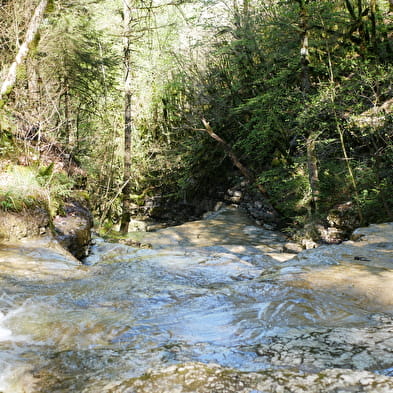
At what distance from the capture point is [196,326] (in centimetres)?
358

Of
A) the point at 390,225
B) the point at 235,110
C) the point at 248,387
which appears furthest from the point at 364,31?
the point at 248,387

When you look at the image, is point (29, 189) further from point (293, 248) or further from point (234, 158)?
point (234, 158)

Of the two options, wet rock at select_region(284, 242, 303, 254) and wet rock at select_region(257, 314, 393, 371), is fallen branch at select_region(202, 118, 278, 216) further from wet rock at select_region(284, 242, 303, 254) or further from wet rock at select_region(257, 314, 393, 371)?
wet rock at select_region(257, 314, 393, 371)

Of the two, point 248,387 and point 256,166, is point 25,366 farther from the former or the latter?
point 256,166

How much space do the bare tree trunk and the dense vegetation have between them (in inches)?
5.3

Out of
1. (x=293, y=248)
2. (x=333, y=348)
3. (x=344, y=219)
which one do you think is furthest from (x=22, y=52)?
(x=344, y=219)

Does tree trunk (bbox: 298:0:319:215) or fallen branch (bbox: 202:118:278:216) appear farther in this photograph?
fallen branch (bbox: 202:118:278:216)

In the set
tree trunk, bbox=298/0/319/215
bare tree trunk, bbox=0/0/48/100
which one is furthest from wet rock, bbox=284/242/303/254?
bare tree trunk, bbox=0/0/48/100

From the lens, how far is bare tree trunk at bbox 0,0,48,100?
370 inches

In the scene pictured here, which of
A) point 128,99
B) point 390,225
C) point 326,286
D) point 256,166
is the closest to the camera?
point 326,286

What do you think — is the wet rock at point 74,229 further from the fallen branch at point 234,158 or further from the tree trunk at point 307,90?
the fallen branch at point 234,158

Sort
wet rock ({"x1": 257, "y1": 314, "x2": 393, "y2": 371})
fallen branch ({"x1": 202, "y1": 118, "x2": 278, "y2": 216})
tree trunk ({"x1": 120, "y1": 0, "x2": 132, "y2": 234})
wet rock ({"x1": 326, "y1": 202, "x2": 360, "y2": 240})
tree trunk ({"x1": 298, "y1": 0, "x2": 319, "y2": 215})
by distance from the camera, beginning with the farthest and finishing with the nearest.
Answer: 1. fallen branch ({"x1": 202, "y1": 118, "x2": 278, "y2": 216})
2. tree trunk ({"x1": 120, "y1": 0, "x2": 132, "y2": 234})
3. wet rock ({"x1": 326, "y1": 202, "x2": 360, "y2": 240})
4. tree trunk ({"x1": 298, "y1": 0, "x2": 319, "y2": 215})
5. wet rock ({"x1": 257, "y1": 314, "x2": 393, "y2": 371})

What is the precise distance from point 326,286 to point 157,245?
824cm

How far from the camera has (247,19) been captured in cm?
1370
